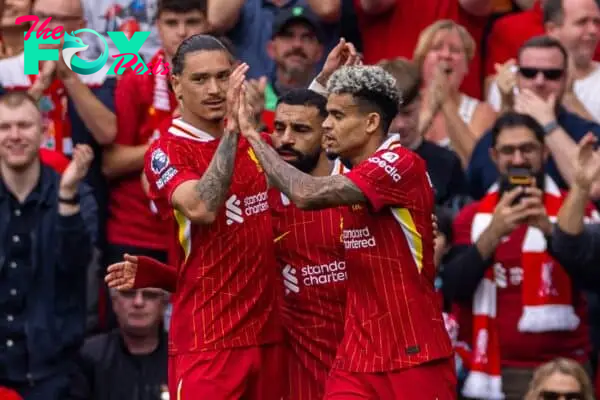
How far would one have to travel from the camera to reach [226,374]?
870cm

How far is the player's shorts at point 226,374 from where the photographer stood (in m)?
8.66

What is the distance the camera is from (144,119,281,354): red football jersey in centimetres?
873

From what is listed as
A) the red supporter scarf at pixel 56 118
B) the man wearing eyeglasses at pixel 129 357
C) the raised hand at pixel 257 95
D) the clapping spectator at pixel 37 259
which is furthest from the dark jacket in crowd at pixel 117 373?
the raised hand at pixel 257 95

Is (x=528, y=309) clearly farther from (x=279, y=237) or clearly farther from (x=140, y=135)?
(x=140, y=135)

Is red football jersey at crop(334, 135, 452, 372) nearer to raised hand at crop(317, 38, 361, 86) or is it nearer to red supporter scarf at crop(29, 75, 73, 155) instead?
raised hand at crop(317, 38, 361, 86)

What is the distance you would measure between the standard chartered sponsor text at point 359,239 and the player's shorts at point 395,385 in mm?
616

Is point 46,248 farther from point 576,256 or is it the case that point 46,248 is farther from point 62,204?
point 576,256

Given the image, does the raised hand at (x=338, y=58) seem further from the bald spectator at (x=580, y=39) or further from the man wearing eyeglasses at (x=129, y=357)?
the bald spectator at (x=580, y=39)

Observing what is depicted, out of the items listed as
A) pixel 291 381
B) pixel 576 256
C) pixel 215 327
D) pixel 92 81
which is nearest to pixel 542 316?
pixel 576 256

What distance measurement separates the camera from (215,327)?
8.73 meters

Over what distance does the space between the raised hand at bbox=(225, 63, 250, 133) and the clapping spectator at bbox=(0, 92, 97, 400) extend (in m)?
2.78

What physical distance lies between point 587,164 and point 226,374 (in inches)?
122

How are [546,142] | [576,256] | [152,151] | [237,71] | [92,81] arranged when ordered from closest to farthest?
[237,71]
[152,151]
[576,256]
[546,142]
[92,81]

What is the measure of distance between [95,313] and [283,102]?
3199 millimetres
